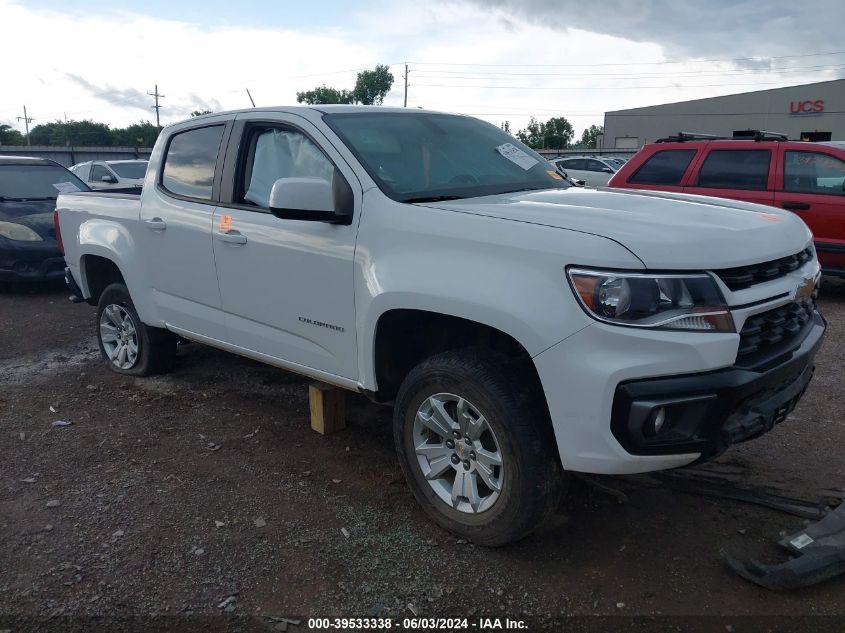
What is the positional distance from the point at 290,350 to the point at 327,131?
117 cm

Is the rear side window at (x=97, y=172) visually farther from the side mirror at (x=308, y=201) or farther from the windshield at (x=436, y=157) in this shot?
the side mirror at (x=308, y=201)

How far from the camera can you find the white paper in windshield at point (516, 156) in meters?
4.09

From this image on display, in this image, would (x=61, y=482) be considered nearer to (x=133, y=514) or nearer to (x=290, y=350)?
(x=133, y=514)

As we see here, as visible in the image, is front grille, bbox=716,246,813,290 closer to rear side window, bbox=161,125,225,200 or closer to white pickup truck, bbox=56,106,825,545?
white pickup truck, bbox=56,106,825,545

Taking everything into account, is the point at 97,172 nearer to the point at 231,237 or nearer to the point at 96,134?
the point at 231,237

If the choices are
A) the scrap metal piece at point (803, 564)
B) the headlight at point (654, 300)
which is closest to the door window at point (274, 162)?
the headlight at point (654, 300)

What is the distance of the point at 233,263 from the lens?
4035mm

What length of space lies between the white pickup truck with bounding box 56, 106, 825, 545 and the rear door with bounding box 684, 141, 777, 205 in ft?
14.9

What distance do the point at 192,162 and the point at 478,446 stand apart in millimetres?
2782

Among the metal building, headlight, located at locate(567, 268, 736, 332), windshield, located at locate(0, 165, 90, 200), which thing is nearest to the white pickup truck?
headlight, located at locate(567, 268, 736, 332)

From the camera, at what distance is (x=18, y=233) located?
28.0 feet

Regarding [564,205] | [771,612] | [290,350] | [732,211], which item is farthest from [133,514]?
[732,211]

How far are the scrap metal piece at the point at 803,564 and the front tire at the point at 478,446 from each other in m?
0.82

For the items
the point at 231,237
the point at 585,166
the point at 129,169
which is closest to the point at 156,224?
the point at 231,237
